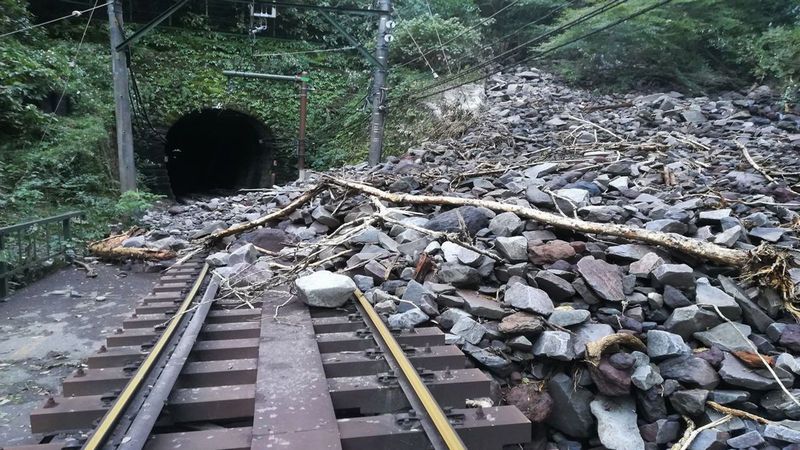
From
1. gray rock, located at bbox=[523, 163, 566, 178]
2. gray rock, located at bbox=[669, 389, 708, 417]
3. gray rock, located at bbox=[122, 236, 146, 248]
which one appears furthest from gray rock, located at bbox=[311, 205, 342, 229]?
gray rock, located at bbox=[669, 389, 708, 417]

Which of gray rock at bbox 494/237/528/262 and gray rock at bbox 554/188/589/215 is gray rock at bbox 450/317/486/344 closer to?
gray rock at bbox 494/237/528/262

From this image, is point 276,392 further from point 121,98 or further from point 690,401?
point 121,98

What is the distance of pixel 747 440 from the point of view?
9.07 feet

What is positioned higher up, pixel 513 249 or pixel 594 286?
pixel 513 249

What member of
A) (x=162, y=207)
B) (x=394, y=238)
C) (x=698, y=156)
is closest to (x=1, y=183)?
(x=162, y=207)

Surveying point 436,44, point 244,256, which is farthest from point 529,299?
point 436,44

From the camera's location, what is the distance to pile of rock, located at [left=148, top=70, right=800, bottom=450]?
3.06 meters

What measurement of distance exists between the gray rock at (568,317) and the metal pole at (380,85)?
30.7 feet

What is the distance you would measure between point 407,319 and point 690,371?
1850 mm

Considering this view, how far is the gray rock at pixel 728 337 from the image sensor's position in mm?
3283

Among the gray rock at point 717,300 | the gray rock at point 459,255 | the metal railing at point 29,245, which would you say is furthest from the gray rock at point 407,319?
the metal railing at point 29,245

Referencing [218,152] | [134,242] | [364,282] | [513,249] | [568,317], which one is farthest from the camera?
[218,152]

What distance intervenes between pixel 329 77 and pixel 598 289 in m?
15.1

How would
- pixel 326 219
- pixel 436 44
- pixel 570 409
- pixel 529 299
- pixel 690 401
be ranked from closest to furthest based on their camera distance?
1. pixel 690 401
2. pixel 570 409
3. pixel 529 299
4. pixel 326 219
5. pixel 436 44
